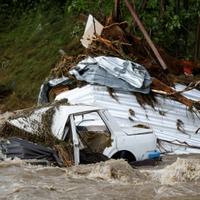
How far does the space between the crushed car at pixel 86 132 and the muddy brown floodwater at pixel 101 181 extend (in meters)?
0.62

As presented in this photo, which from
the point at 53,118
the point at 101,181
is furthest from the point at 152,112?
the point at 101,181

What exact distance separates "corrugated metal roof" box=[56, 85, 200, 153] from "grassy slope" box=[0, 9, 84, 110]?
754cm

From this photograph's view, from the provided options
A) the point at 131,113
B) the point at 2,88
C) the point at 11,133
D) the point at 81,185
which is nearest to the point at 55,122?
the point at 11,133

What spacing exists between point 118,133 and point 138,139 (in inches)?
16.5

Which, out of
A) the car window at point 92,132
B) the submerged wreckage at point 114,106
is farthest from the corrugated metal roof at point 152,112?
the car window at point 92,132

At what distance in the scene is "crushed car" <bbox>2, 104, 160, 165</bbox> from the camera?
11406 millimetres

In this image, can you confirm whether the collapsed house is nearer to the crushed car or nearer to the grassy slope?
the crushed car

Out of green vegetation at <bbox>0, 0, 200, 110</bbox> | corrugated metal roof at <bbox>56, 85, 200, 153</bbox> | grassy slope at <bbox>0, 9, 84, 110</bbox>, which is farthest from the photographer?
grassy slope at <bbox>0, 9, 84, 110</bbox>

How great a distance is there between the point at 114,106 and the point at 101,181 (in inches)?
204

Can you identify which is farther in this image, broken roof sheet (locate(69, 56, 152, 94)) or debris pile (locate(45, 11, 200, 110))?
debris pile (locate(45, 11, 200, 110))

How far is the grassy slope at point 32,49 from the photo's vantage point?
83.6ft

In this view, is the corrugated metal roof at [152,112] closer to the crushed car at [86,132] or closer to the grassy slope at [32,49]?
the crushed car at [86,132]

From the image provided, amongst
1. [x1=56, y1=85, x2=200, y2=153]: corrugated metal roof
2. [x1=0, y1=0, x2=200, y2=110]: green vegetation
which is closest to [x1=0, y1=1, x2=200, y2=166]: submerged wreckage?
[x1=56, y1=85, x2=200, y2=153]: corrugated metal roof

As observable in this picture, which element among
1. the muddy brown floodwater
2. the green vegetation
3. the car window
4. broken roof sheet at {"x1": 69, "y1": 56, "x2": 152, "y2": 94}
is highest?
the green vegetation
